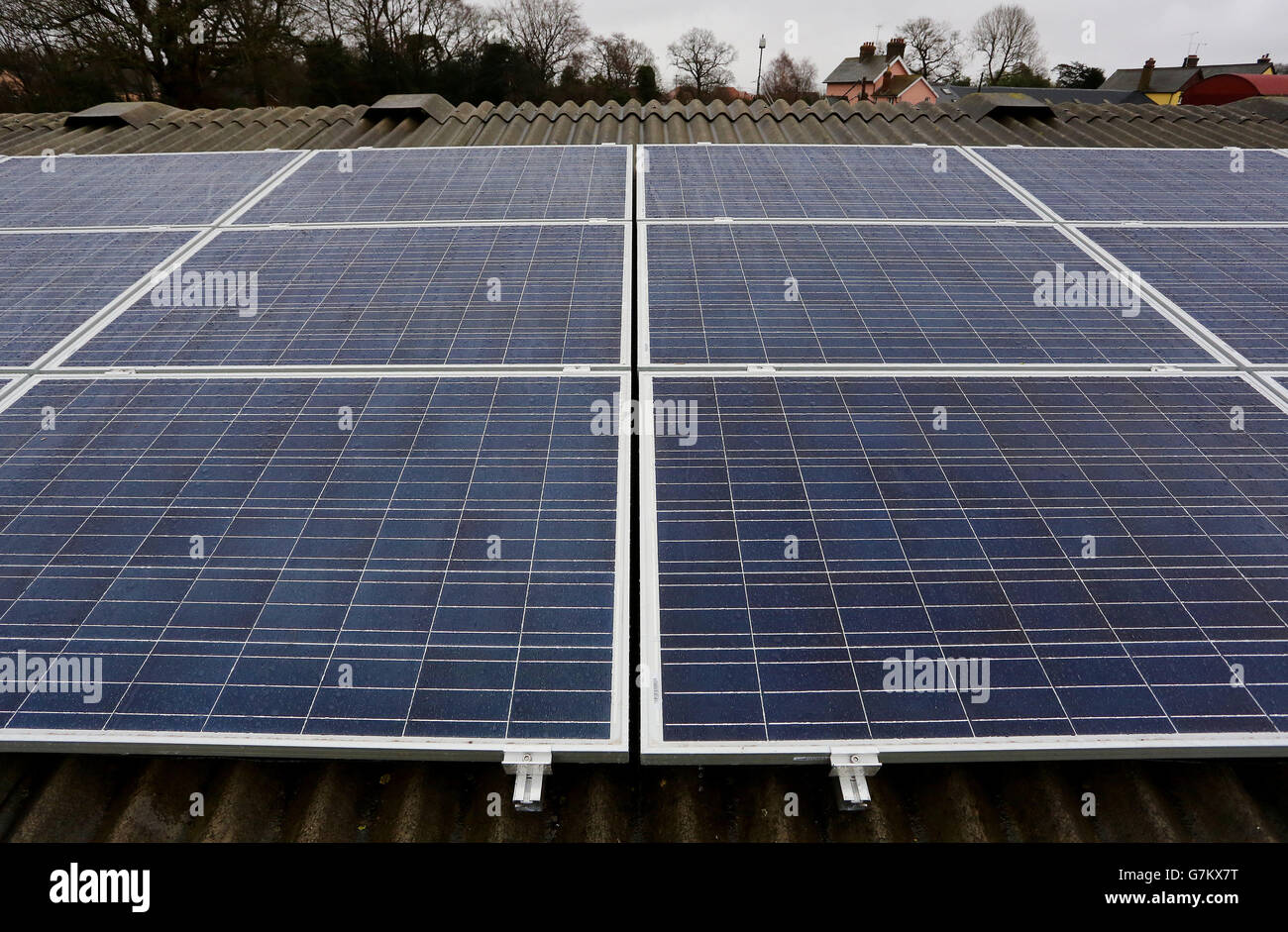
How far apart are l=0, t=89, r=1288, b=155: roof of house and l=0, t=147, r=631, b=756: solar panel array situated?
4784mm

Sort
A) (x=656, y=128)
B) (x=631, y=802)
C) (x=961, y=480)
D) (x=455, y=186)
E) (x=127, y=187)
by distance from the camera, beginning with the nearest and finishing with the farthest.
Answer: (x=631, y=802) < (x=961, y=480) < (x=455, y=186) < (x=127, y=187) < (x=656, y=128)

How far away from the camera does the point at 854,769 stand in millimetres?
2795

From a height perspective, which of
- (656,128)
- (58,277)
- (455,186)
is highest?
(656,128)

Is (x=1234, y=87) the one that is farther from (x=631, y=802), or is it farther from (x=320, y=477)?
(x=320, y=477)

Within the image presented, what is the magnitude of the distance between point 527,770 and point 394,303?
4310 millimetres

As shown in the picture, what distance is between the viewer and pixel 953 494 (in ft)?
12.7

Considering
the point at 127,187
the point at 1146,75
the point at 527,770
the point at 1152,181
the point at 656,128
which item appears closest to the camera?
the point at 527,770

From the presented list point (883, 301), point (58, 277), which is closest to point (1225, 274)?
point (883, 301)

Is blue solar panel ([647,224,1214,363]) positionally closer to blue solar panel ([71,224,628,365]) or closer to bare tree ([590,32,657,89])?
blue solar panel ([71,224,628,365])

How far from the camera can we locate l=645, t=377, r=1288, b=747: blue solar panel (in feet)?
9.66

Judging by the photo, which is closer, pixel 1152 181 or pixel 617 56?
pixel 1152 181
